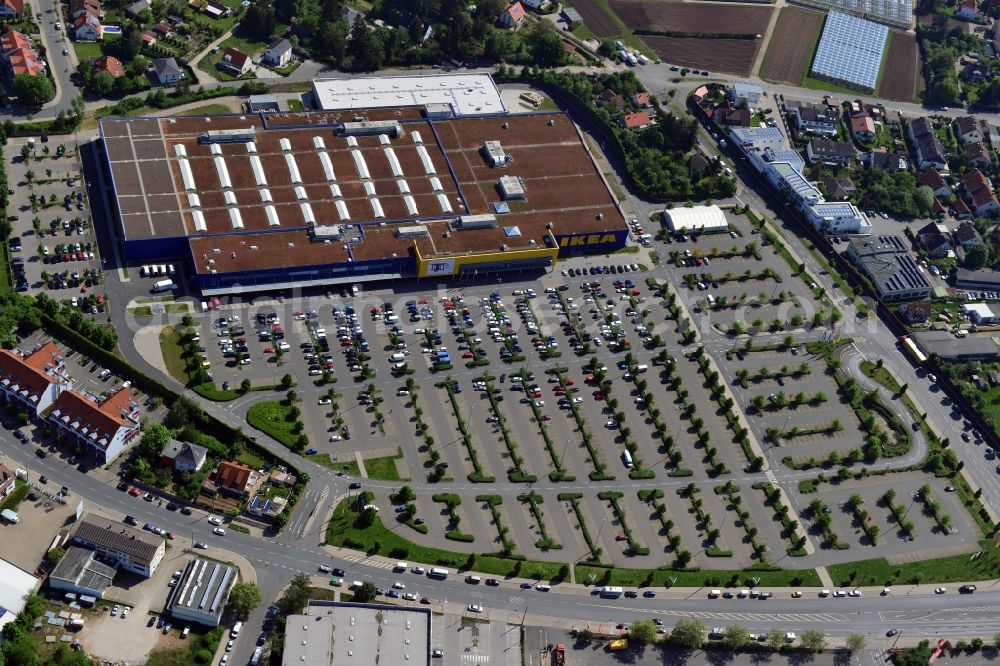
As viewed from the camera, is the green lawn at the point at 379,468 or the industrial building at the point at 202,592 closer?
the industrial building at the point at 202,592

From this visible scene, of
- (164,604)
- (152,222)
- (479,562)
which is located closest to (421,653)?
(479,562)

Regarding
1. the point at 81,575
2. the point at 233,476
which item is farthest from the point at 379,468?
the point at 81,575

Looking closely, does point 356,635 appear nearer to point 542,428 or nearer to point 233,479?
point 233,479

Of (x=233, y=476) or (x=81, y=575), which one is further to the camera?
(x=233, y=476)

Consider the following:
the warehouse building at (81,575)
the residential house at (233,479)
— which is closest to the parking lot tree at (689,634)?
the residential house at (233,479)

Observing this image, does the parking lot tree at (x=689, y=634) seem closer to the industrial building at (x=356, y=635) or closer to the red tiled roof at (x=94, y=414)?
the industrial building at (x=356, y=635)

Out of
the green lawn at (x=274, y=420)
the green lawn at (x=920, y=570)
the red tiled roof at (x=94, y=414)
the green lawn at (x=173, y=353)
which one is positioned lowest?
the green lawn at (x=920, y=570)

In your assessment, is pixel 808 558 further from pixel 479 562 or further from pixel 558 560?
pixel 479 562
